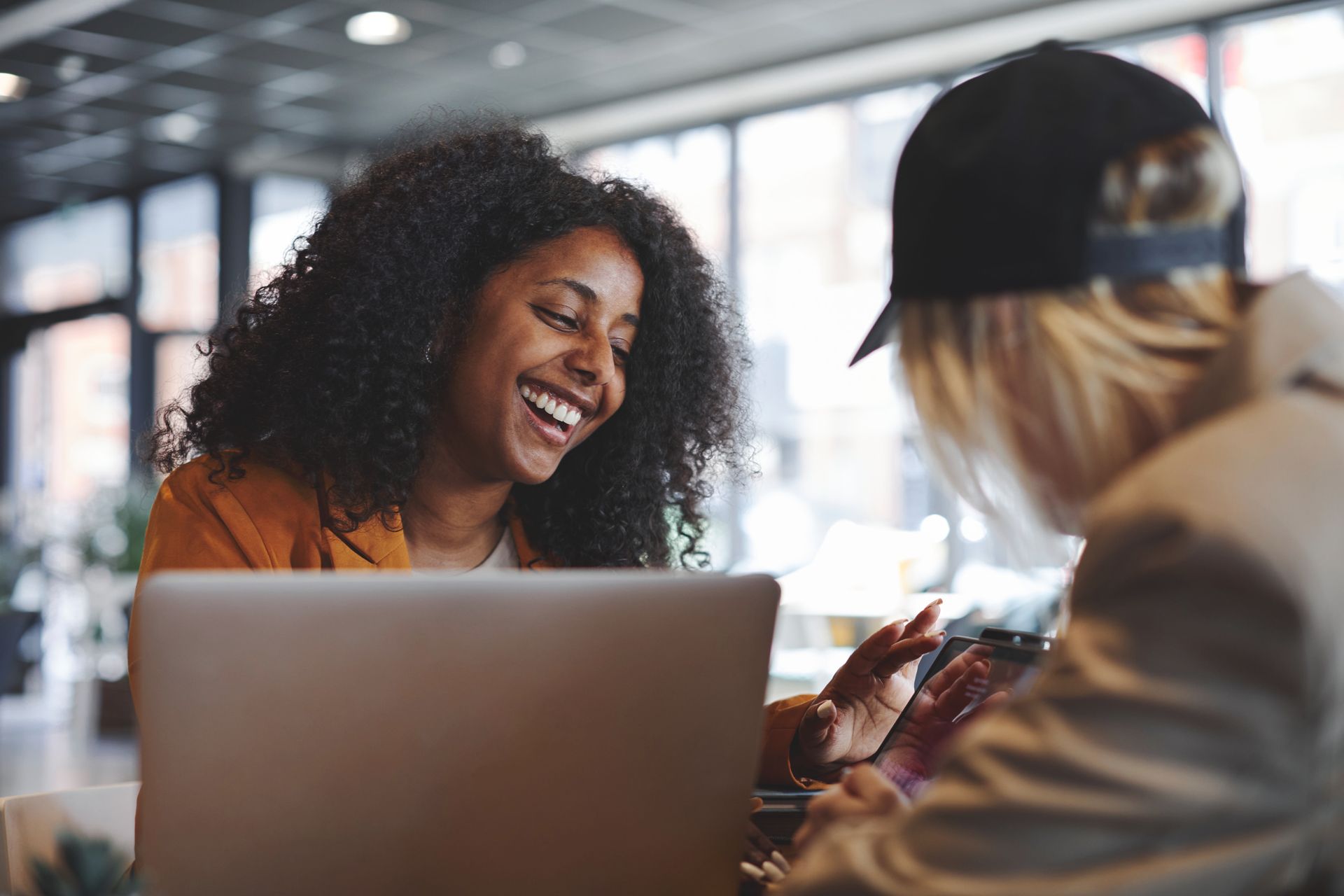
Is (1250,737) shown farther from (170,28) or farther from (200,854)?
(170,28)

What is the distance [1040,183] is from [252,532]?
1124mm

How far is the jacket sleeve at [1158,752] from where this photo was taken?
1.92 feet

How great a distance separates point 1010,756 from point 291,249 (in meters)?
1.60

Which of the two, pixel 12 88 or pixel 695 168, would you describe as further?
pixel 695 168

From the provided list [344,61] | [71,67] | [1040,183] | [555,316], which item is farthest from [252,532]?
[71,67]

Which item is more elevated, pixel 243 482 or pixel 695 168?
pixel 695 168

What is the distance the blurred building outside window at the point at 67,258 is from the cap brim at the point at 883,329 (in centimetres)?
895

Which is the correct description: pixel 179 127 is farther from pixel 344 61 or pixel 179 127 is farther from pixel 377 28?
pixel 377 28

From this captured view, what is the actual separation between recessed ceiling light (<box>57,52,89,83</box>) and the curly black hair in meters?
5.22

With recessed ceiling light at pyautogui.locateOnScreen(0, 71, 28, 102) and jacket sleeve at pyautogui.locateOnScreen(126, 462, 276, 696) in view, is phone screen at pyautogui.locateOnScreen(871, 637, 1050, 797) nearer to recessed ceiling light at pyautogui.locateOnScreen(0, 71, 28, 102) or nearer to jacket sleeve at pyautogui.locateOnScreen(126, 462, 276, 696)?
jacket sleeve at pyautogui.locateOnScreen(126, 462, 276, 696)

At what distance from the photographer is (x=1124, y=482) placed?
654 mm

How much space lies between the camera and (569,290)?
175cm

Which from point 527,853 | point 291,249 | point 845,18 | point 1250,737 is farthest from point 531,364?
point 845,18

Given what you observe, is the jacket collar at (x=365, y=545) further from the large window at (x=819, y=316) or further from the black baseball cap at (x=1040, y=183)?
the large window at (x=819, y=316)
